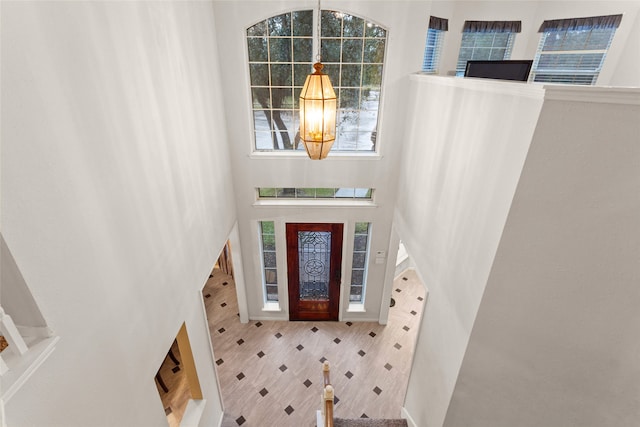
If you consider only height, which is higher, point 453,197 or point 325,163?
point 453,197

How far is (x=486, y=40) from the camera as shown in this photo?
17.4 feet

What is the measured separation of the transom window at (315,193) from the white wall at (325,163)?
0.64 feet

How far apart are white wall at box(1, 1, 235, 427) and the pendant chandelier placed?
3.75 ft

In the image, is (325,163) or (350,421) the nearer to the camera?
(350,421)

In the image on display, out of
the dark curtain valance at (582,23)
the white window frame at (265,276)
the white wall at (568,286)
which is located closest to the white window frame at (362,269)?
the white window frame at (265,276)

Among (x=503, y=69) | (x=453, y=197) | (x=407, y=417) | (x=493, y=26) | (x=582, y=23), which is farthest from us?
(x=493, y=26)

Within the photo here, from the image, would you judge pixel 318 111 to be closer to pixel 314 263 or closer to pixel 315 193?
pixel 315 193

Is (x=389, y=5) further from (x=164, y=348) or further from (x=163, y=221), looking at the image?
(x=164, y=348)

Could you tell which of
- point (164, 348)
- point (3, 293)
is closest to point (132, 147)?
point (3, 293)

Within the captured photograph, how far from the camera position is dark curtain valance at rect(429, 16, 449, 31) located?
16.1 ft

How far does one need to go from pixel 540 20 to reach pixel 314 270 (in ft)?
18.3

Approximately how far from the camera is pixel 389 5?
149 inches

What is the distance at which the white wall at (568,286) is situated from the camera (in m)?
1.77

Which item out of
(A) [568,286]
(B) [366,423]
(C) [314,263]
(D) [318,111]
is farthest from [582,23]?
(B) [366,423]
